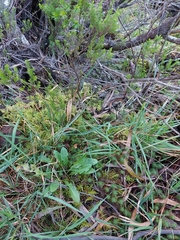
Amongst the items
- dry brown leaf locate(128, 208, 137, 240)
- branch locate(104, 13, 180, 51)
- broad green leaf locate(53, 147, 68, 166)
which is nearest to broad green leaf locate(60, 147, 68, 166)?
broad green leaf locate(53, 147, 68, 166)

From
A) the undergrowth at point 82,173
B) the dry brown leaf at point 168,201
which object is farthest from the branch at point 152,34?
the dry brown leaf at point 168,201

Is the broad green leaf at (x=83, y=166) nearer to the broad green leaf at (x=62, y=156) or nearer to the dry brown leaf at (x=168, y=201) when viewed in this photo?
the broad green leaf at (x=62, y=156)

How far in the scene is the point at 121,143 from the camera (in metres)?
1.51

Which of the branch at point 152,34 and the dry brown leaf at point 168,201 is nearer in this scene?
the dry brown leaf at point 168,201

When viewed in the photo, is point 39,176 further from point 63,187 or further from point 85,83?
point 85,83

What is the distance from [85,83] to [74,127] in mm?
392

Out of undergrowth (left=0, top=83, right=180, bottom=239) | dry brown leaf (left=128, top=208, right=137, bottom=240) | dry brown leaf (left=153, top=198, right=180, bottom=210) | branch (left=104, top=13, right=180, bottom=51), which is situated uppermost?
branch (left=104, top=13, right=180, bottom=51)

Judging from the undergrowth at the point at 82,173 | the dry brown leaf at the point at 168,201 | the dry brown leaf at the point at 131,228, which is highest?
the undergrowth at the point at 82,173

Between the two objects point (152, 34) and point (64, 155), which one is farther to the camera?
point (152, 34)

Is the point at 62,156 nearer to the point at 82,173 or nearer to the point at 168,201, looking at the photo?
the point at 82,173

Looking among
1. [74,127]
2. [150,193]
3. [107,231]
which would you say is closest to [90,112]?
[74,127]

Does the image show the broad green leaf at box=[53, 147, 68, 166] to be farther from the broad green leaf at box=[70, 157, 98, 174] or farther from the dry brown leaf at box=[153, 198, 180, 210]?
the dry brown leaf at box=[153, 198, 180, 210]

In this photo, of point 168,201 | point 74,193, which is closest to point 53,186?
point 74,193

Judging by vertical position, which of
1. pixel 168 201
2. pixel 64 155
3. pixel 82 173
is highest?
pixel 64 155
